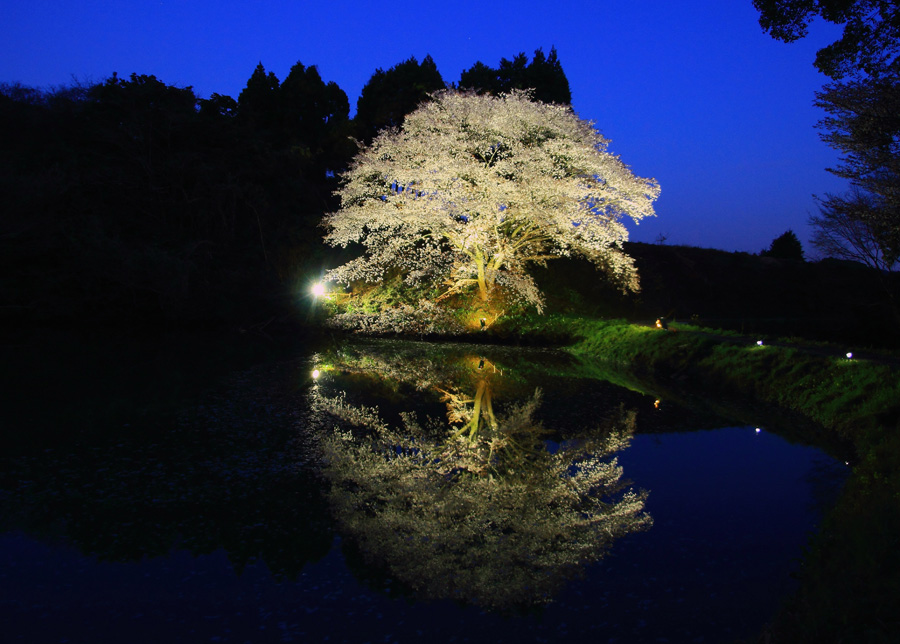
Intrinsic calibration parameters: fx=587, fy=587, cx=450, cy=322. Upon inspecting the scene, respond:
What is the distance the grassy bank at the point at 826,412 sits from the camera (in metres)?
3.81

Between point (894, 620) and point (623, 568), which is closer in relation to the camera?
point (894, 620)

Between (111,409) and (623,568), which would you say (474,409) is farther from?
(111,409)

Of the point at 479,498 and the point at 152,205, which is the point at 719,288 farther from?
the point at 152,205

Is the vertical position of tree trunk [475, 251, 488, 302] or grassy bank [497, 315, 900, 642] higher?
tree trunk [475, 251, 488, 302]

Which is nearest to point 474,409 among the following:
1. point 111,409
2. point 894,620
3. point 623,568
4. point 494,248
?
point 623,568

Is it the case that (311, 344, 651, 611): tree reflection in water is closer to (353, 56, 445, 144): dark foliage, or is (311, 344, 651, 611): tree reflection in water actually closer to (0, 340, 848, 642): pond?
(0, 340, 848, 642): pond

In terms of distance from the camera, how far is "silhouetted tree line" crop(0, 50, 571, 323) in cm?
2627

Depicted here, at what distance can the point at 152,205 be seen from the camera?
30859 mm

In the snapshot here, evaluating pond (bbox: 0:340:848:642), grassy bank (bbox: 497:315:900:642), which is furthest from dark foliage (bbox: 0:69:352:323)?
pond (bbox: 0:340:848:642)

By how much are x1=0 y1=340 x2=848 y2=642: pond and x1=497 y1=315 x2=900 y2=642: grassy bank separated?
0.54m

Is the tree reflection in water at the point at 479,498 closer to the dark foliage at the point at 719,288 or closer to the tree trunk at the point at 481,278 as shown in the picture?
the tree trunk at the point at 481,278

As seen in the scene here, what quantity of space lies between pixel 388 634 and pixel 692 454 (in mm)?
6098

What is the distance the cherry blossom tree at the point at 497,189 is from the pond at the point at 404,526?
37.3 feet

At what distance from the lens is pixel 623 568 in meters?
5.26
